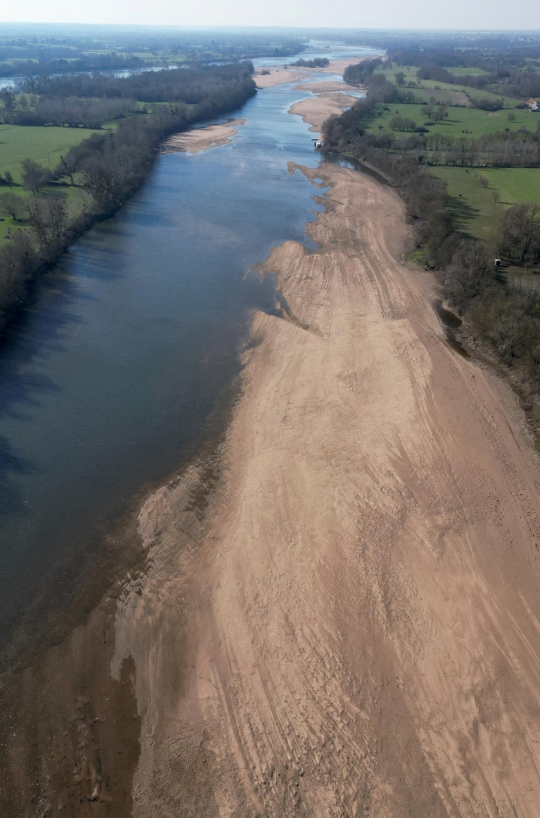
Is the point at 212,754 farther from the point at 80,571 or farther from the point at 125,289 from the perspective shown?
the point at 125,289

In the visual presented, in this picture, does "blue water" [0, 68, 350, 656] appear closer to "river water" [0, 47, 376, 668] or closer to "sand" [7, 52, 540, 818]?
"river water" [0, 47, 376, 668]

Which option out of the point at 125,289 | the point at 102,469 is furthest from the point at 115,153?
the point at 102,469

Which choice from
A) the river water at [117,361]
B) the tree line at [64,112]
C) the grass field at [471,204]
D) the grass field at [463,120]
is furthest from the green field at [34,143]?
the grass field at [463,120]

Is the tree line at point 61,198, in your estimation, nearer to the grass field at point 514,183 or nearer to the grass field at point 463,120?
the grass field at point 463,120

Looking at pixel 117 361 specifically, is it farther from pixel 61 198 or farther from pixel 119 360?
pixel 61 198

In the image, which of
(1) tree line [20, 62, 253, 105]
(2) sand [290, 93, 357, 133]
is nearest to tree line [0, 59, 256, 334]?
(1) tree line [20, 62, 253, 105]

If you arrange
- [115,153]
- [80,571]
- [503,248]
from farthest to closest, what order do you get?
1. [115,153]
2. [503,248]
3. [80,571]
